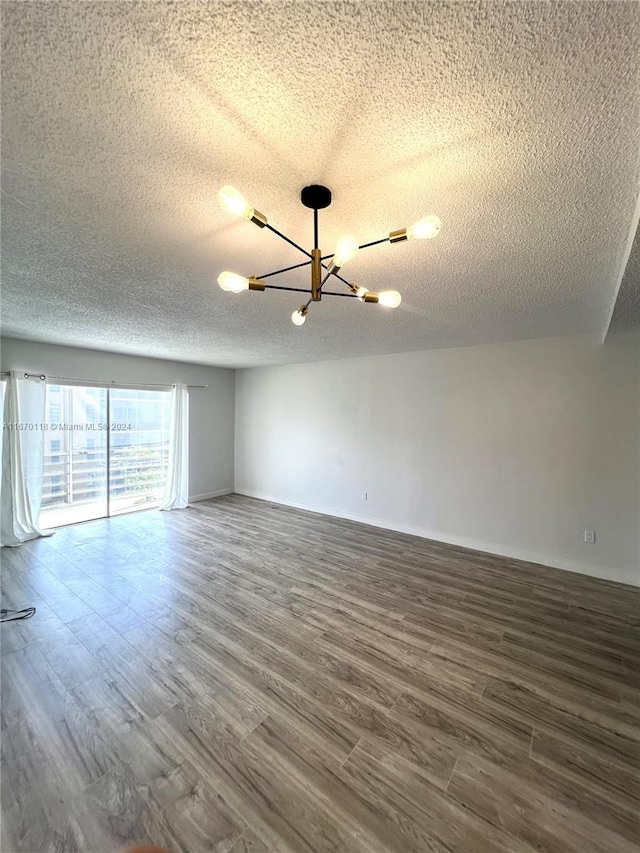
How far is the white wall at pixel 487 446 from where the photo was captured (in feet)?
10.7

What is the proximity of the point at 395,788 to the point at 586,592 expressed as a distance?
9.00ft

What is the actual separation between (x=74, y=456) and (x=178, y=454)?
4.81 feet

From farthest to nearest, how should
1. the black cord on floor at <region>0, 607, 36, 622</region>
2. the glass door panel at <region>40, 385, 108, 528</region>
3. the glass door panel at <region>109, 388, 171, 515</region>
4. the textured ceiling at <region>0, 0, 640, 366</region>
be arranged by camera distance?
the glass door panel at <region>109, 388, 171, 515</region> < the glass door panel at <region>40, 385, 108, 528</region> < the black cord on floor at <region>0, 607, 36, 622</region> < the textured ceiling at <region>0, 0, 640, 366</region>

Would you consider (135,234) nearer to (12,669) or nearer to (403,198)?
(403,198)

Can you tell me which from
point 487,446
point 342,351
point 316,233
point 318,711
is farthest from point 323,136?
point 487,446

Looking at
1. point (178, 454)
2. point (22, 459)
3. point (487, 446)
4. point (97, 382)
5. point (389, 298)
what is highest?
point (389, 298)

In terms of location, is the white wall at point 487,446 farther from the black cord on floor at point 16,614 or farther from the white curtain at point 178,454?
the black cord on floor at point 16,614

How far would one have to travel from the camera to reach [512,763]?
150cm

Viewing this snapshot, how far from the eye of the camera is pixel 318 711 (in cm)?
176

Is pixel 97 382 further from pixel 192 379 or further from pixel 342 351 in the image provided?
pixel 342 351

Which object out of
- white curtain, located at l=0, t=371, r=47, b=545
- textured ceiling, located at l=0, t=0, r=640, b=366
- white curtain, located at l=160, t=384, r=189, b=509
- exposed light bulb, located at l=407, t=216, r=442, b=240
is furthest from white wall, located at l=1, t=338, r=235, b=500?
exposed light bulb, located at l=407, t=216, r=442, b=240

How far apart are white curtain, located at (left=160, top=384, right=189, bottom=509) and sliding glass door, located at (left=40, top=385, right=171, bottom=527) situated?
0.22 metres

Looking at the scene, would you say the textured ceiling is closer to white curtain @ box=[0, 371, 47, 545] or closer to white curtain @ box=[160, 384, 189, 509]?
white curtain @ box=[0, 371, 47, 545]

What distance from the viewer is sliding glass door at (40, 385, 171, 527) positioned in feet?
14.7
